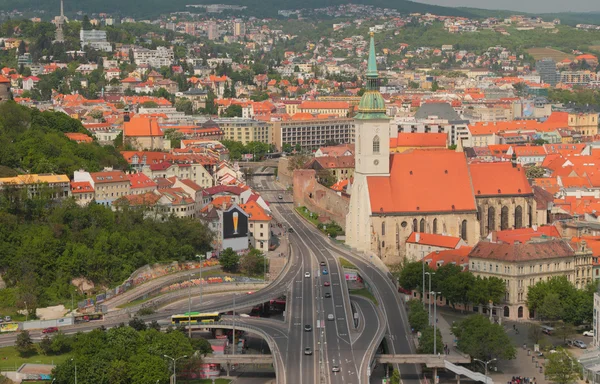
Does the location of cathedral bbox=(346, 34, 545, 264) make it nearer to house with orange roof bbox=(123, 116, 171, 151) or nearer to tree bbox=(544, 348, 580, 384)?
tree bbox=(544, 348, 580, 384)

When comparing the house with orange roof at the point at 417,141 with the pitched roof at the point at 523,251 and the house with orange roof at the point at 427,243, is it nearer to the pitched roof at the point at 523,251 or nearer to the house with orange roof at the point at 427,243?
the house with orange roof at the point at 427,243

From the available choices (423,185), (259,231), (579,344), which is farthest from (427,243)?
(579,344)

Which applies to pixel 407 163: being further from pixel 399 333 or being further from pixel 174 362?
pixel 174 362

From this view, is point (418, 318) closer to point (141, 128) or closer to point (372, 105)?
point (372, 105)

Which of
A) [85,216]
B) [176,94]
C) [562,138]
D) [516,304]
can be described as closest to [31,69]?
[176,94]

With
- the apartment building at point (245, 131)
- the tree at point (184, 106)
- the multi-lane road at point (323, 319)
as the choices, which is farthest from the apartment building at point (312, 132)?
the multi-lane road at point (323, 319)

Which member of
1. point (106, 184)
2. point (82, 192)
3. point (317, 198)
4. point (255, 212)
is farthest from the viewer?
point (317, 198)
